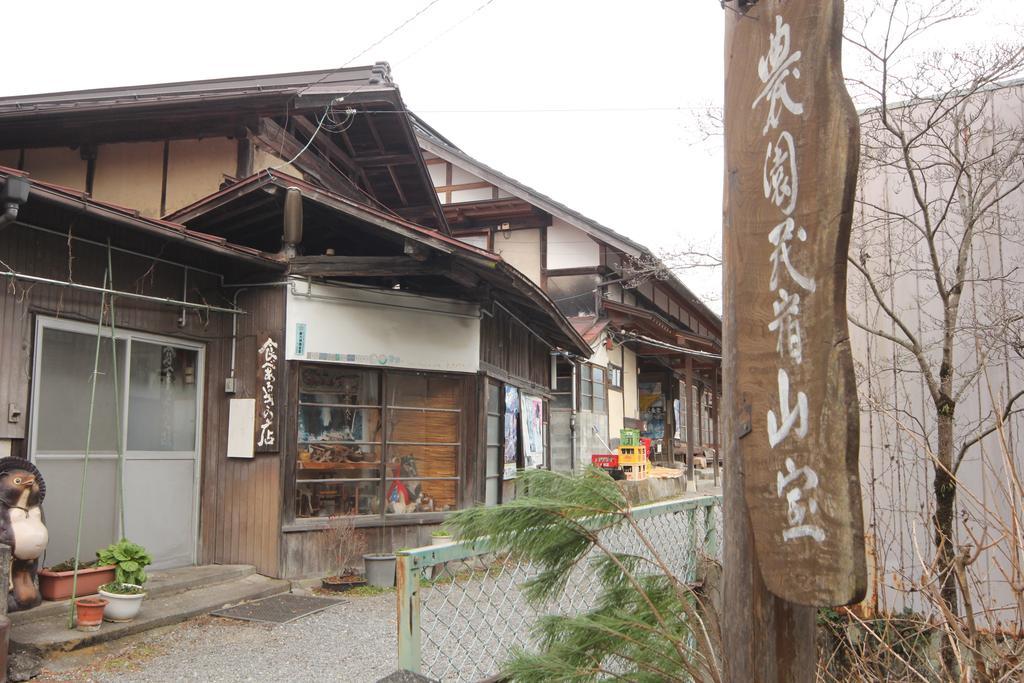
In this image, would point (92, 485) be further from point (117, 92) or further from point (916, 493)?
point (916, 493)

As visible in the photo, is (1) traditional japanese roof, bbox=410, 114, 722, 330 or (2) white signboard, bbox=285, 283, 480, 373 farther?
(1) traditional japanese roof, bbox=410, 114, 722, 330

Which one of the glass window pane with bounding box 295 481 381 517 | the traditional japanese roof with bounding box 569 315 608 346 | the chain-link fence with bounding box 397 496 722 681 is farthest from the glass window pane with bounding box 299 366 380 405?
the traditional japanese roof with bounding box 569 315 608 346

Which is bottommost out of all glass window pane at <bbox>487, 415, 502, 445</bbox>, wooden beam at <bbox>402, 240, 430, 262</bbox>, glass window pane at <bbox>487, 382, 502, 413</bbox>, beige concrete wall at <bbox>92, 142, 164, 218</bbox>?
glass window pane at <bbox>487, 415, 502, 445</bbox>

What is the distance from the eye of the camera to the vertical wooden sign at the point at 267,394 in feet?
26.6

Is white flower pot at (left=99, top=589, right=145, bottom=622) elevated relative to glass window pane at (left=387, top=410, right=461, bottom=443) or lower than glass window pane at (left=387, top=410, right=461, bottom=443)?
lower

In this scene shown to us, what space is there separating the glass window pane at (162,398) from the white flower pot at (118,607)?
191cm

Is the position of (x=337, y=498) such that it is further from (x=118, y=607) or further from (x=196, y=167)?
(x=196, y=167)

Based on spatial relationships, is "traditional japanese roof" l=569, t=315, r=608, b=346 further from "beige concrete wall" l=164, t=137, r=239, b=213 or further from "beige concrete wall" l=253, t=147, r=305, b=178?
"beige concrete wall" l=164, t=137, r=239, b=213

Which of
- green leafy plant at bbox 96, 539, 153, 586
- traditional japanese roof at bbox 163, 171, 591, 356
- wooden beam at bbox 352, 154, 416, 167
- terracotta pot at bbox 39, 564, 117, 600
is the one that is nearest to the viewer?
terracotta pot at bbox 39, 564, 117, 600

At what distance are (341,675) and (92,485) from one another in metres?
3.28

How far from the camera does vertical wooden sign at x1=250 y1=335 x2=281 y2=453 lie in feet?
26.6

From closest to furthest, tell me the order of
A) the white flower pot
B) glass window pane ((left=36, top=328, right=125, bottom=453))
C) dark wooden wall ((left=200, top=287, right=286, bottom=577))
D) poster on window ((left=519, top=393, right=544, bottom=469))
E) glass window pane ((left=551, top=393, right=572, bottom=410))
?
1. the white flower pot
2. glass window pane ((left=36, top=328, right=125, bottom=453))
3. dark wooden wall ((left=200, top=287, right=286, bottom=577))
4. poster on window ((left=519, top=393, right=544, bottom=469))
5. glass window pane ((left=551, top=393, right=572, bottom=410))

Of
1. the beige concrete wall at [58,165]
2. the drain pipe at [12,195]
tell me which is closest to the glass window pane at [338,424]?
the drain pipe at [12,195]

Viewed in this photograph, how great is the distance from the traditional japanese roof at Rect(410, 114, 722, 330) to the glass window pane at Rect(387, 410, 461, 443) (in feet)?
24.4
